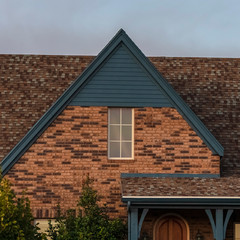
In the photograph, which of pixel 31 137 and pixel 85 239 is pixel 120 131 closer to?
pixel 31 137

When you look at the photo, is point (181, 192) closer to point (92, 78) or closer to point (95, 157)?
point (95, 157)

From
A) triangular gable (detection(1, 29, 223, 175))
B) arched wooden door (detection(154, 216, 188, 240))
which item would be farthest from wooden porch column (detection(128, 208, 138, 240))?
triangular gable (detection(1, 29, 223, 175))

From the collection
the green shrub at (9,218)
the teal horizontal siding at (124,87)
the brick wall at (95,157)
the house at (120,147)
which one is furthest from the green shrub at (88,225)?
the teal horizontal siding at (124,87)

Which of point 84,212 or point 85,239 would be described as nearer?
point 85,239

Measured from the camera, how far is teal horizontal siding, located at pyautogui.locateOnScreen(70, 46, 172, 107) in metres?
18.4

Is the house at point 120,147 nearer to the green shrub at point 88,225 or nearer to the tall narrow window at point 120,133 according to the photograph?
the tall narrow window at point 120,133

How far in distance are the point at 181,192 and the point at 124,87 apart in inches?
165

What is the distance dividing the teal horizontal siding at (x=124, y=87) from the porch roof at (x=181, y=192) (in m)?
2.58

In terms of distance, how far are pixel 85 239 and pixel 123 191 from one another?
66.3 inches

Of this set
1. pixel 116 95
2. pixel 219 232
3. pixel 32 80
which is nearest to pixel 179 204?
pixel 219 232

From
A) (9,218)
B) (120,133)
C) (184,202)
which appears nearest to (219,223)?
(184,202)

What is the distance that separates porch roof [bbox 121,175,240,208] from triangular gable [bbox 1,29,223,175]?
55.6 inches

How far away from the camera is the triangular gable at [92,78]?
1788 cm

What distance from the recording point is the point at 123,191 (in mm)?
16047
